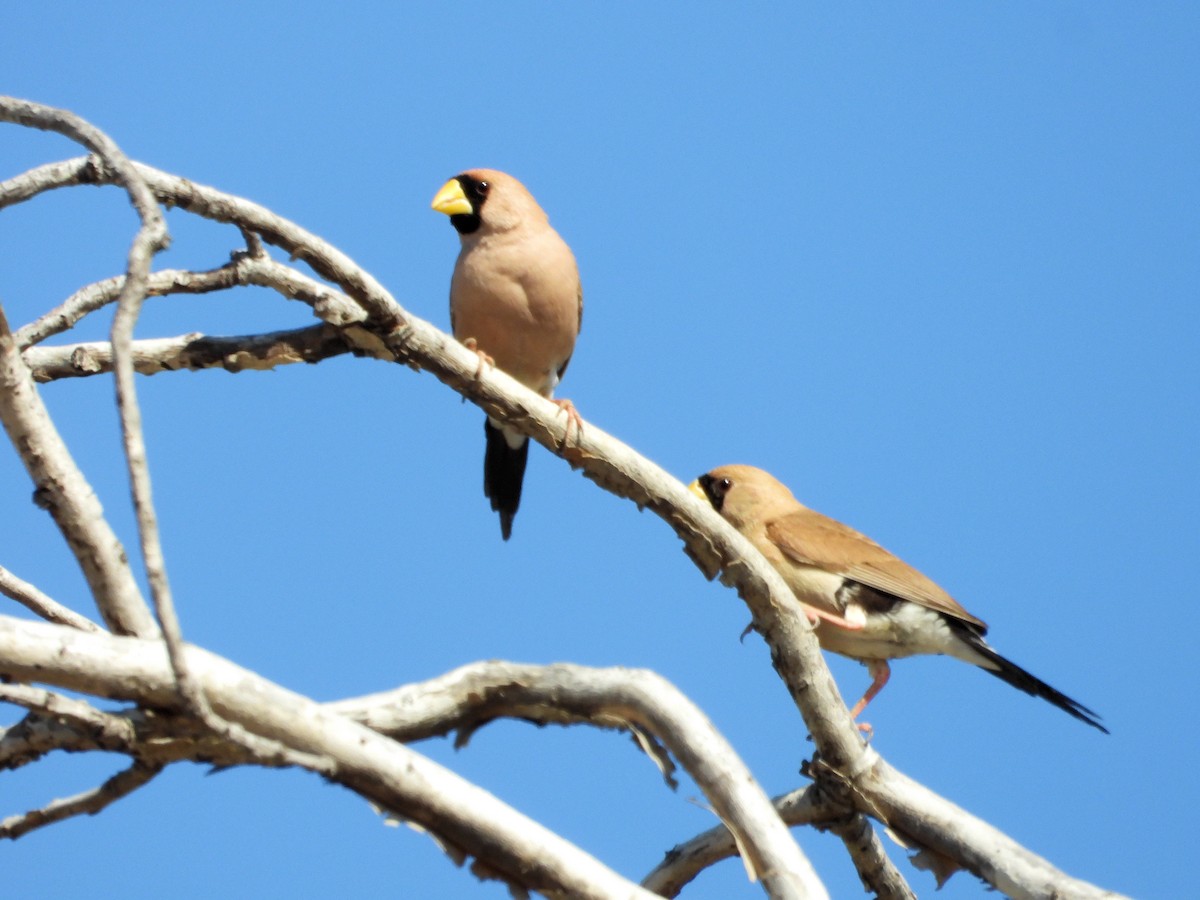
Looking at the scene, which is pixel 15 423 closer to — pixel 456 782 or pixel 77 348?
pixel 77 348

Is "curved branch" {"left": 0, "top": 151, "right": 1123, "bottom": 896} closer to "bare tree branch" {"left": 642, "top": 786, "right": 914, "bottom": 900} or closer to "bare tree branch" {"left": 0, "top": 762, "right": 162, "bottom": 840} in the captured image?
"bare tree branch" {"left": 642, "top": 786, "right": 914, "bottom": 900}

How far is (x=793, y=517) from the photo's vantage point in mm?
5043

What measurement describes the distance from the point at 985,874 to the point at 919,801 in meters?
0.28

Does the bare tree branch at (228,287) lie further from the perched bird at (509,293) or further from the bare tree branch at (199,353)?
the perched bird at (509,293)

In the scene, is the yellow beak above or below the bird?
above

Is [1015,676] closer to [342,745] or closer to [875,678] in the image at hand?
[875,678]

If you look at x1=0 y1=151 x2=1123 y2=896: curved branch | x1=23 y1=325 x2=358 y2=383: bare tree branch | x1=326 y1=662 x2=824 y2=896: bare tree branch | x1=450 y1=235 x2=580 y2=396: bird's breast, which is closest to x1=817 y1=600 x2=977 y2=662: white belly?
x1=0 y1=151 x2=1123 y2=896: curved branch

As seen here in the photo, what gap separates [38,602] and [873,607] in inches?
107

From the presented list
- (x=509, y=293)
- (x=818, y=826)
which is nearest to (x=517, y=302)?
(x=509, y=293)

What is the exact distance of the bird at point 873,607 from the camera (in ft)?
15.3

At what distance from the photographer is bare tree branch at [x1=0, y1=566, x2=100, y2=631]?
3.18 metres

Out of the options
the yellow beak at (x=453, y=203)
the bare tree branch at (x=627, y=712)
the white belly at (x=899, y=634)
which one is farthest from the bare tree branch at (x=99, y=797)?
the yellow beak at (x=453, y=203)

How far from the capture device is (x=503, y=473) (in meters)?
5.41

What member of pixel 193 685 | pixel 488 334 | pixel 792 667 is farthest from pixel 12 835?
pixel 488 334
